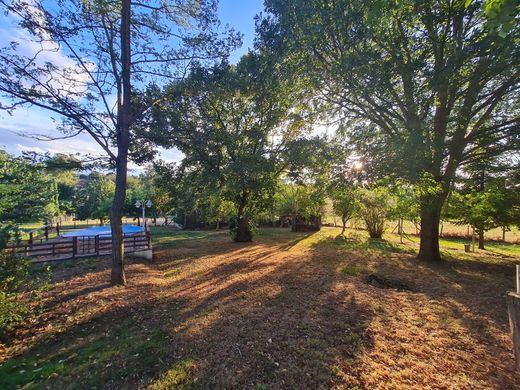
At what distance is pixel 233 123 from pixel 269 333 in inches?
461

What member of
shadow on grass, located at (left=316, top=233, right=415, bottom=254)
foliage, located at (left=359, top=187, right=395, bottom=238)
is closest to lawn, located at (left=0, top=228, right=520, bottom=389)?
shadow on grass, located at (left=316, top=233, right=415, bottom=254)

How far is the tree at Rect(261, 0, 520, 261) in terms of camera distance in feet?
20.7

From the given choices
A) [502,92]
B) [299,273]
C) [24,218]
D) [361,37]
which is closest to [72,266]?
[299,273]

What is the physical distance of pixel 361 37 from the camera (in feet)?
23.2

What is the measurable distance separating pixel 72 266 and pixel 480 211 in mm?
18242

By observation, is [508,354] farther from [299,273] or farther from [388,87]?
[388,87]

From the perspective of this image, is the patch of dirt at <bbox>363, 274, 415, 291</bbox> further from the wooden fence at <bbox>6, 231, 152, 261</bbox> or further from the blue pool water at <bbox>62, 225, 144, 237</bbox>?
the blue pool water at <bbox>62, 225, 144, 237</bbox>

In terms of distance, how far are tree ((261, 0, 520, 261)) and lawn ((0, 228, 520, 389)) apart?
4.08 meters

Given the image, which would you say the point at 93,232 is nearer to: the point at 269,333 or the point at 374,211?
the point at 269,333

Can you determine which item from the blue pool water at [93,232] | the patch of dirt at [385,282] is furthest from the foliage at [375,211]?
the blue pool water at [93,232]

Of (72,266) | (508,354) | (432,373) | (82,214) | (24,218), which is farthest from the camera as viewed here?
(82,214)

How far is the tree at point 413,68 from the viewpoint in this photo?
20.7 ft

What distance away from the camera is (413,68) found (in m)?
6.48

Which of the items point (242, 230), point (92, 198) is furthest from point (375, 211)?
point (92, 198)
